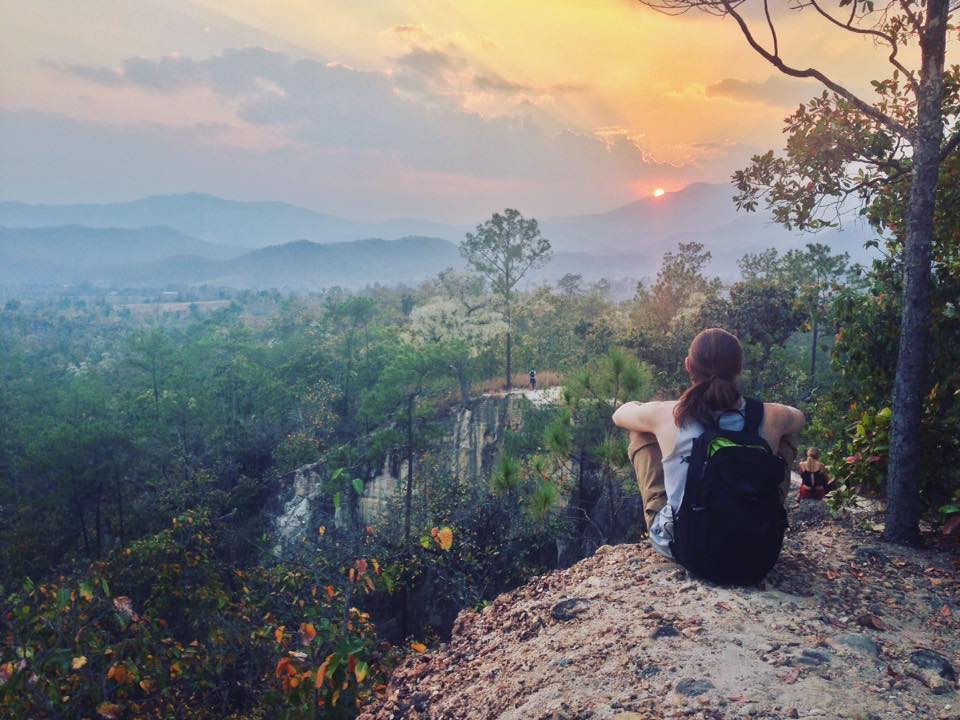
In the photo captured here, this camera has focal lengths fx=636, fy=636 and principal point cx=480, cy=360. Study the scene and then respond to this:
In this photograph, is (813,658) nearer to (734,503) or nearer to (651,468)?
(734,503)

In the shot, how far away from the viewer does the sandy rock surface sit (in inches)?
91.2

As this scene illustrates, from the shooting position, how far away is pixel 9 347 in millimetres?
46469

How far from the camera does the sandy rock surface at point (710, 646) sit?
232 centimetres

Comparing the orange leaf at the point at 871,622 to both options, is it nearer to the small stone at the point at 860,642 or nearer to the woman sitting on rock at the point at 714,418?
the small stone at the point at 860,642

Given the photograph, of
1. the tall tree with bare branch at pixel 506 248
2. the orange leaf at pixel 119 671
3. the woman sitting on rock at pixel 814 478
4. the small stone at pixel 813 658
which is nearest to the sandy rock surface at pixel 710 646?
the small stone at pixel 813 658

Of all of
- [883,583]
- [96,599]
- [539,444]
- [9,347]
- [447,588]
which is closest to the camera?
[883,583]

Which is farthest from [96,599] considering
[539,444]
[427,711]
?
[539,444]

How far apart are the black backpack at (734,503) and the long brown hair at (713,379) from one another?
0.10 metres

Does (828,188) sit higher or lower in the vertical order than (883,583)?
higher

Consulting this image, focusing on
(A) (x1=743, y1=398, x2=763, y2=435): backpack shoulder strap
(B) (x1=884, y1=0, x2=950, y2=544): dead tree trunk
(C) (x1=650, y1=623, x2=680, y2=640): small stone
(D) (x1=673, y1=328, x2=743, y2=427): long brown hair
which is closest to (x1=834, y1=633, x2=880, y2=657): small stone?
(C) (x1=650, y1=623, x2=680, y2=640): small stone

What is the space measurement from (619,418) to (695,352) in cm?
61

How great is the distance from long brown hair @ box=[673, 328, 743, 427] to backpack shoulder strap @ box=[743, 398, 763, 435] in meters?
0.08

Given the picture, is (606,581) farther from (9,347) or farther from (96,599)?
(9,347)

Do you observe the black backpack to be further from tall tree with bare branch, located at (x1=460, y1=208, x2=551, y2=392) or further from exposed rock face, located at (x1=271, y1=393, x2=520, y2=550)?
tall tree with bare branch, located at (x1=460, y1=208, x2=551, y2=392)
